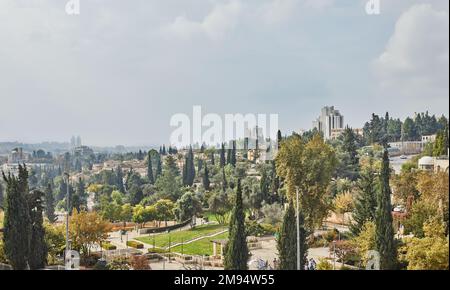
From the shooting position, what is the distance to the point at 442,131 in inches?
246

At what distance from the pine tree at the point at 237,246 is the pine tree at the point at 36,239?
2402mm

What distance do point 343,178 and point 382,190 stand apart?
8.75ft

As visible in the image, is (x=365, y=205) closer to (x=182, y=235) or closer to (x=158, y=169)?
(x=182, y=235)

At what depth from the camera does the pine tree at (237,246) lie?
214 inches

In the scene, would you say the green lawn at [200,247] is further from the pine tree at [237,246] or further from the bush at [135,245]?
the pine tree at [237,246]

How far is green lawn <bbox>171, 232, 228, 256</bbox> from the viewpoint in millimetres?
7145

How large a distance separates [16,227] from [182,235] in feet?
10.2

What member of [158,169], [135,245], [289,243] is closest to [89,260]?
[135,245]

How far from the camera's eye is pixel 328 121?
7.12 meters

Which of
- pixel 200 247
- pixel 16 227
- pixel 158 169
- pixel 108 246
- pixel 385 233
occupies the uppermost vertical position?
pixel 158 169

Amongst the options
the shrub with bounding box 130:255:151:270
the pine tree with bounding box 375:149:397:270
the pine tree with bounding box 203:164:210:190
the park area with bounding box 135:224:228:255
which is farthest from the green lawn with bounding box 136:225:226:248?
the pine tree with bounding box 375:149:397:270

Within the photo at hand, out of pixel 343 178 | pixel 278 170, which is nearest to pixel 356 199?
pixel 343 178

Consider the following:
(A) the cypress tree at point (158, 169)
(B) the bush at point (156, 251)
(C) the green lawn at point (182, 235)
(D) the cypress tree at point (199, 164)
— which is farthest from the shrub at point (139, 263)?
(D) the cypress tree at point (199, 164)

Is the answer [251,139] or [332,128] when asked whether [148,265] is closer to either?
[251,139]
